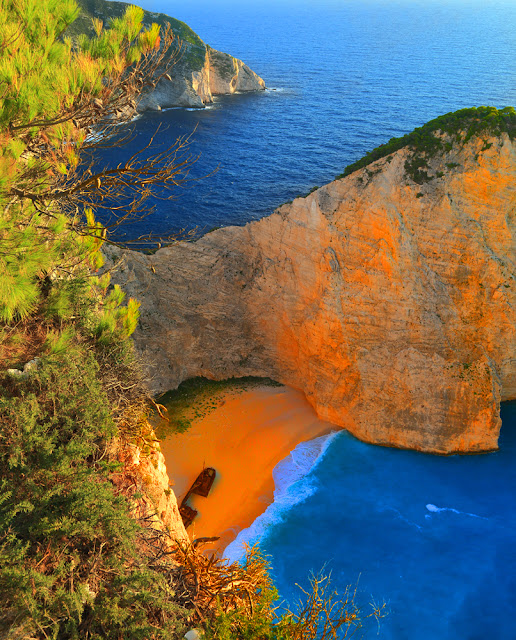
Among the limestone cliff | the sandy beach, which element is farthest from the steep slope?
the limestone cliff

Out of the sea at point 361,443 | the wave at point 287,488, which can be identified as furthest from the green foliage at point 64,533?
the wave at point 287,488

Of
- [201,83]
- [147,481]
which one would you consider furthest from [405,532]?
[201,83]

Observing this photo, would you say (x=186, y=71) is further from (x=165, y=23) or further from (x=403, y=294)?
(x=403, y=294)

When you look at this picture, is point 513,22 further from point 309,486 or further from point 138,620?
point 138,620

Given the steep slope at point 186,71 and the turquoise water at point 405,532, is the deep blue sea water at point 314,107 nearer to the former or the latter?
the steep slope at point 186,71

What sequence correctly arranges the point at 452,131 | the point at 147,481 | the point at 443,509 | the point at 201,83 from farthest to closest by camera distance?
the point at 201,83 → the point at 452,131 → the point at 443,509 → the point at 147,481

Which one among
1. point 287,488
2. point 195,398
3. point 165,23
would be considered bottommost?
point 287,488
